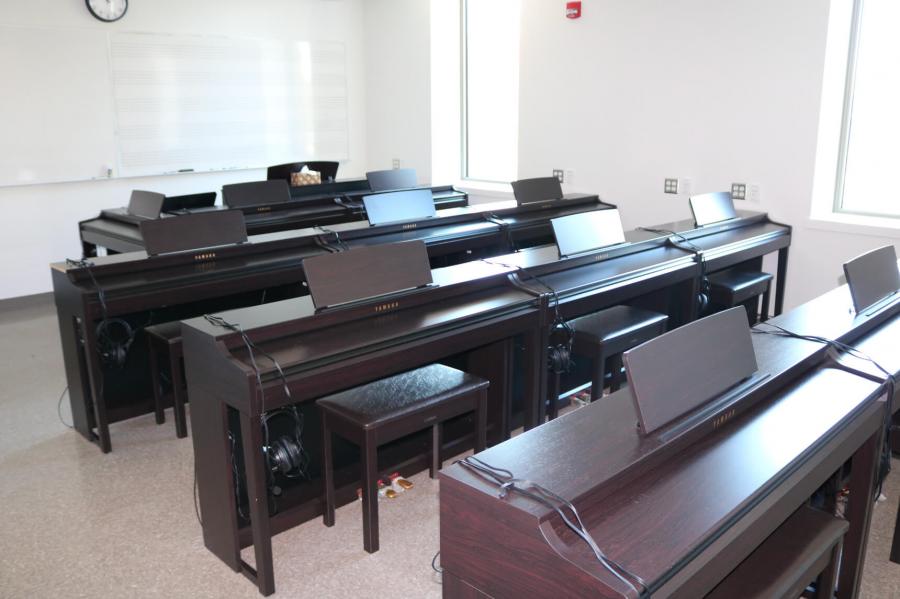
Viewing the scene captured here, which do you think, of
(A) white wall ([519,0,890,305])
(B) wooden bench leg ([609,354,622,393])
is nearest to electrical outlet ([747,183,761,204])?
(A) white wall ([519,0,890,305])

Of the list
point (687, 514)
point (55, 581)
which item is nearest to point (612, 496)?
point (687, 514)

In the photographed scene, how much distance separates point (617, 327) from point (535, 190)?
1.94 metres

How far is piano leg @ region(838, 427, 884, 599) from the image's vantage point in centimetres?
199

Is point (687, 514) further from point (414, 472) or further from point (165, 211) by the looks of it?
point (165, 211)

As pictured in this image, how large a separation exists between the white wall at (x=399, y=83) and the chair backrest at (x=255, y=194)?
2.35 meters

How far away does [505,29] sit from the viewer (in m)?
6.70

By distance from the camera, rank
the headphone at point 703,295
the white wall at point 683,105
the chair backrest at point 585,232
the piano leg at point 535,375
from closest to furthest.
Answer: the piano leg at point 535,375 → the chair backrest at point 585,232 → the headphone at point 703,295 → the white wall at point 683,105

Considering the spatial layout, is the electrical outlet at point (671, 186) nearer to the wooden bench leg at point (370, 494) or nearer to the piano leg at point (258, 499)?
the wooden bench leg at point (370, 494)

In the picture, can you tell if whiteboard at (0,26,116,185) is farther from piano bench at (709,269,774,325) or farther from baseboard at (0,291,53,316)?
piano bench at (709,269,774,325)

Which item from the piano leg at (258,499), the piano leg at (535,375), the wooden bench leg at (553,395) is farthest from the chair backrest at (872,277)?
the piano leg at (258,499)

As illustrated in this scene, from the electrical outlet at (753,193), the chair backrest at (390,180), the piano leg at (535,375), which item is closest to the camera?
the piano leg at (535,375)

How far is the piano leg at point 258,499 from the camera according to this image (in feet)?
6.90

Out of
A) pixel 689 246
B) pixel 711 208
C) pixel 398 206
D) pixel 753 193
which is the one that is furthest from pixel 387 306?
pixel 753 193

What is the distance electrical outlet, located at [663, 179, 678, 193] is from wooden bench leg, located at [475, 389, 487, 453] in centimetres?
322
